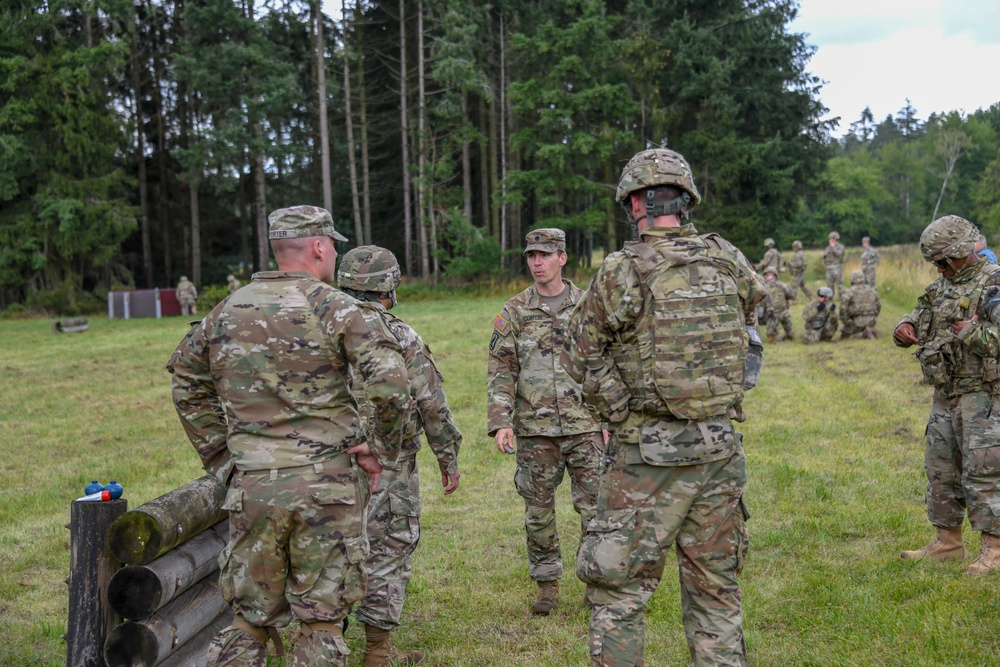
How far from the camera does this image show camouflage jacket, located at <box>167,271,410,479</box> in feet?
11.9

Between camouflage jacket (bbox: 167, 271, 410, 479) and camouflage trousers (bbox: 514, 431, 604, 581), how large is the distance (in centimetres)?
196

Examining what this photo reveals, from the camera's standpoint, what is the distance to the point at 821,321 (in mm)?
18016

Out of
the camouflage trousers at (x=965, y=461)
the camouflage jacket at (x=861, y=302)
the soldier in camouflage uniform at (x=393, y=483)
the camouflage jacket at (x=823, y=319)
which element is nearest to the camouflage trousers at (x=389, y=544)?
the soldier in camouflage uniform at (x=393, y=483)

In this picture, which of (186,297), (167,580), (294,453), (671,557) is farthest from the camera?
Answer: (186,297)

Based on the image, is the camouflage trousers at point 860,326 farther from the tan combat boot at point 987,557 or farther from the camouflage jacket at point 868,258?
the tan combat boot at point 987,557

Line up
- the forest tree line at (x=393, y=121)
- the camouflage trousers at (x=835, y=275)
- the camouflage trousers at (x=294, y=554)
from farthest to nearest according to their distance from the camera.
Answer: the forest tree line at (x=393, y=121), the camouflage trousers at (x=835, y=275), the camouflage trousers at (x=294, y=554)

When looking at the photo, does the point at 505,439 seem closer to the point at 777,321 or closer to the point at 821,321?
the point at 821,321

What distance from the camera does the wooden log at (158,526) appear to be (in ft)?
13.0

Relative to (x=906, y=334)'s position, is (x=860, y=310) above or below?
below

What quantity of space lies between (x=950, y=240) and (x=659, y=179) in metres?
2.77

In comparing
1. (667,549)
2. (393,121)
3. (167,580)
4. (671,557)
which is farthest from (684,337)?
(393,121)

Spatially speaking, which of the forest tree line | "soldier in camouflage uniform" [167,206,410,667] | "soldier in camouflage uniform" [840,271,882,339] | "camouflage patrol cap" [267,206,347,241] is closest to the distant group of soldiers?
"soldier in camouflage uniform" [840,271,882,339]

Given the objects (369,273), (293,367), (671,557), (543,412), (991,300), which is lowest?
(671,557)

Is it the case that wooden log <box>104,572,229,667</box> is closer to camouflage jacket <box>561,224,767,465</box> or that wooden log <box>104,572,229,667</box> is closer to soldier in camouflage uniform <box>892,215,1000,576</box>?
camouflage jacket <box>561,224,767,465</box>
